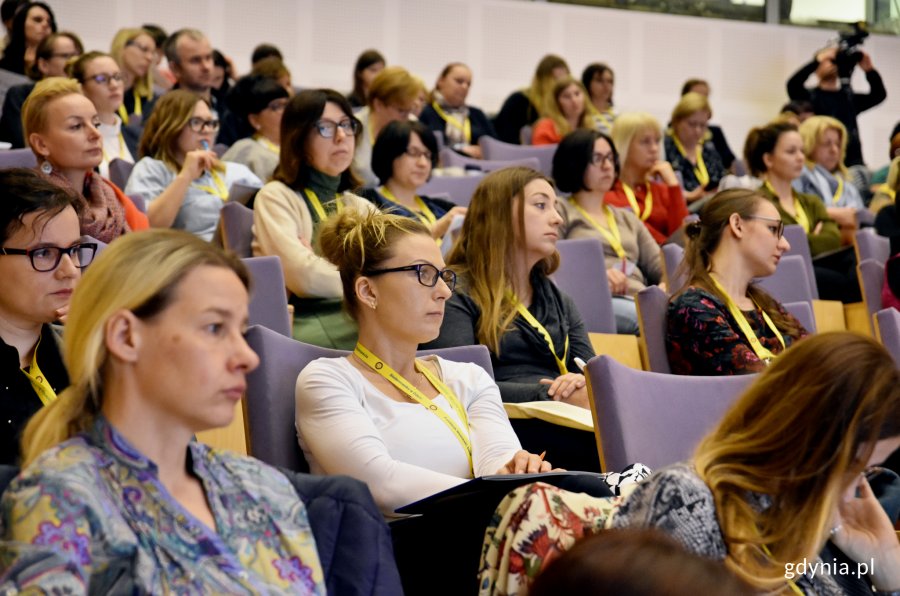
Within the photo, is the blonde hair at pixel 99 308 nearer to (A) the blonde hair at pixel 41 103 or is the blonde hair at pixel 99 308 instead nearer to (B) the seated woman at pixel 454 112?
(A) the blonde hair at pixel 41 103

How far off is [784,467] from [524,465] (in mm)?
787

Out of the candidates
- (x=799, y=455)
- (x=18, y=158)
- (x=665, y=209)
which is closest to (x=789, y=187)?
(x=665, y=209)

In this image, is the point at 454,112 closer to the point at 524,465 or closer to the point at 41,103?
the point at 41,103

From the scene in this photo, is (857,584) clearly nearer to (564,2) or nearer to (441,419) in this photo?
(441,419)

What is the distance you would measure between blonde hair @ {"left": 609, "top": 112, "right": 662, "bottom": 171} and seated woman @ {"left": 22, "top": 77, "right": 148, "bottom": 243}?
2.80 metres

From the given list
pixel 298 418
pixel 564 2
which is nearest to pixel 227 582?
pixel 298 418

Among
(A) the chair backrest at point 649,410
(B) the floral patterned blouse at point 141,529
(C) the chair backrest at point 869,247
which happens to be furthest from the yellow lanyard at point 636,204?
(B) the floral patterned blouse at point 141,529

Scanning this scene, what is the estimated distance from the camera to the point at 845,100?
8.62m

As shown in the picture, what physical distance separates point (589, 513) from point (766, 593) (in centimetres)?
26

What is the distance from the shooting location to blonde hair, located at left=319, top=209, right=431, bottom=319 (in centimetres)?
273

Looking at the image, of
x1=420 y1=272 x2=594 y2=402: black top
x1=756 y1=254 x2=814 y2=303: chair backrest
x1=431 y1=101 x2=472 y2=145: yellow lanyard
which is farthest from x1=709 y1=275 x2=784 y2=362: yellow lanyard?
x1=431 y1=101 x2=472 y2=145: yellow lanyard

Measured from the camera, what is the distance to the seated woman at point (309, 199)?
12.6 feet

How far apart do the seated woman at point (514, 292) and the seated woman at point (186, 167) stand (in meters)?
1.32

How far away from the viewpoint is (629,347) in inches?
153
